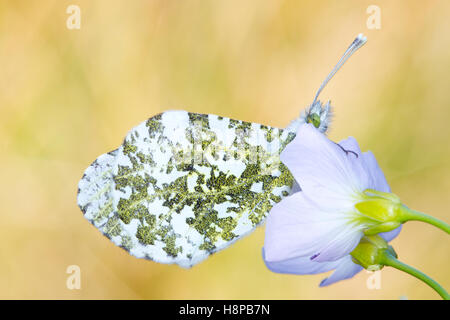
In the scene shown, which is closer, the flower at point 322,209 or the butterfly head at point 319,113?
the flower at point 322,209

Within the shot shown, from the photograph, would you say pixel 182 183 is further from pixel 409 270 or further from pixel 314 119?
pixel 409 270

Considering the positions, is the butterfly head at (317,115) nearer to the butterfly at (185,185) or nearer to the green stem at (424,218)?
the butterfly at (185,185)

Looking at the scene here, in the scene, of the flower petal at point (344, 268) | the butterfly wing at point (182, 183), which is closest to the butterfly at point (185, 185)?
the butterfly wing at point (182, 183)

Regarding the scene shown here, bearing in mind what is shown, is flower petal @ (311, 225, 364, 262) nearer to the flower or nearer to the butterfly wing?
the flower

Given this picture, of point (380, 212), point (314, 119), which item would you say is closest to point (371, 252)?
point (380, 212)

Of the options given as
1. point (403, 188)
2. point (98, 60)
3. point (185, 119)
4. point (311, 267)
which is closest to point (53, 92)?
point (98, 60)

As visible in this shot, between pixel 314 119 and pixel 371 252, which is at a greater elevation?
pixel 314 119

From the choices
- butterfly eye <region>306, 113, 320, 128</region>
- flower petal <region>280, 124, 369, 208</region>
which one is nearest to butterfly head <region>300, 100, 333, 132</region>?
butterfly eye <region>306, 113, 320, 128</region>
